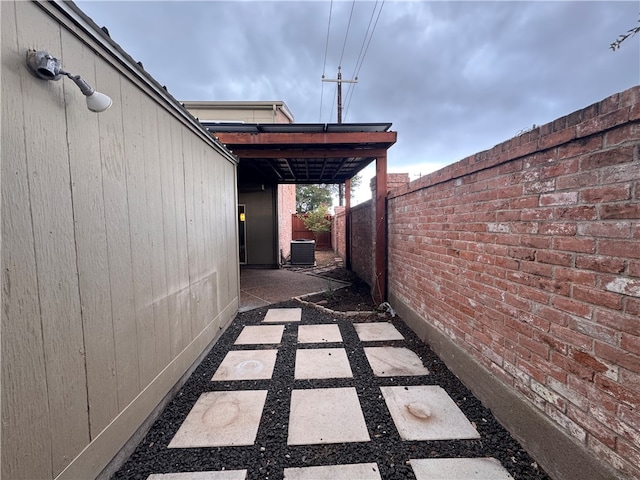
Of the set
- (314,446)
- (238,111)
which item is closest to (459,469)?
(314,446)

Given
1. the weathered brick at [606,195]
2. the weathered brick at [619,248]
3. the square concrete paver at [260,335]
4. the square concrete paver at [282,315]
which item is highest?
the weathered brick at [606,195]

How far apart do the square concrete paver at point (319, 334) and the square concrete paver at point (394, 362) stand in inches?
17.8

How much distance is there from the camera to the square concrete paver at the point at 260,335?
119 inches

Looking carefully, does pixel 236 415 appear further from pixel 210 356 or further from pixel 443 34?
pixel 443 34

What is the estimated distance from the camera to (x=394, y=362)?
2.54m

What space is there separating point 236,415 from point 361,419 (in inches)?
34.3

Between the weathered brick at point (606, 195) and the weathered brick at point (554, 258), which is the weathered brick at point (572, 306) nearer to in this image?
the weathered brick at point (554, 258)

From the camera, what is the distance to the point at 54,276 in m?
1.08

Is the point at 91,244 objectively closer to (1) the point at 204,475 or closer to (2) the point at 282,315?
(1) the point at 204,475

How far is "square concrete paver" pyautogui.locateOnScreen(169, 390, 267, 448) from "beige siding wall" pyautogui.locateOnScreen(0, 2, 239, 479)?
287 mm

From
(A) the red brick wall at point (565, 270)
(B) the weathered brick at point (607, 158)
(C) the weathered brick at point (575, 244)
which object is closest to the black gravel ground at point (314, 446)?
(A) the red brick wall at point (565, 270)

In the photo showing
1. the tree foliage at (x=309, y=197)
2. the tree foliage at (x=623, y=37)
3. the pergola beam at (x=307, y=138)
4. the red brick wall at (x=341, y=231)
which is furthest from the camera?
the tree foliage at (x=309, y=197)

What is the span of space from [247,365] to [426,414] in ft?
5.26

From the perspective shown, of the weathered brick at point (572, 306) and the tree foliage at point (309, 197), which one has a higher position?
the tree foliage at point (309, 197)
